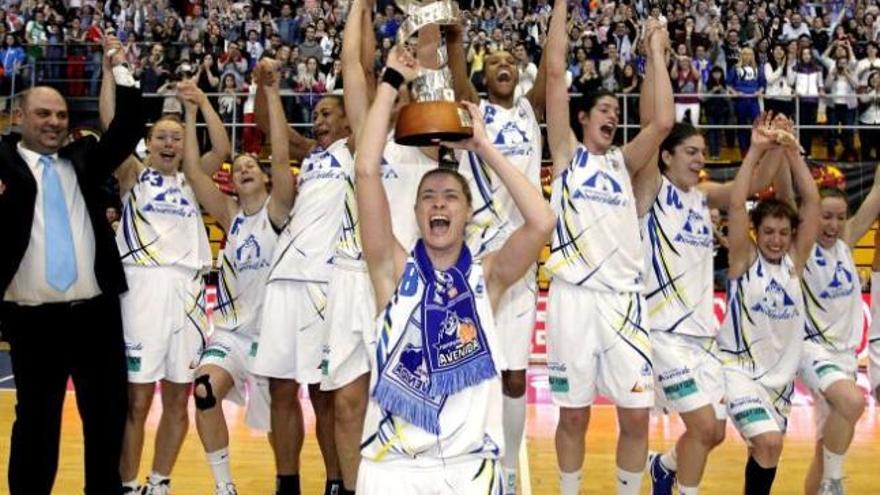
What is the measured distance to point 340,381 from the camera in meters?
6.43

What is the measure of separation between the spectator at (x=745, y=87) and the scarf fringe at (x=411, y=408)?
38.9 feet

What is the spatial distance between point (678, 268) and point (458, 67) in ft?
5.42

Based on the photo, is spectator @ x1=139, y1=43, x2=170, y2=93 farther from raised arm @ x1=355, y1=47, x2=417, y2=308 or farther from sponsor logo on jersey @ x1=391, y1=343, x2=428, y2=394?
sponsor logo on jersey @ x1=391, y1=343, x2=428, y2=394

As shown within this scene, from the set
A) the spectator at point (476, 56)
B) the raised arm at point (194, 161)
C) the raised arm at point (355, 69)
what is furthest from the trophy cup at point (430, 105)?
the spectator at point (476, 56)

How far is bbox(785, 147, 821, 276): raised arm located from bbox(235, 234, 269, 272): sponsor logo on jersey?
3.18 meters

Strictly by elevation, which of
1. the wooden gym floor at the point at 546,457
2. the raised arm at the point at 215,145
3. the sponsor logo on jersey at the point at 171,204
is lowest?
the wooden gym floor at the point at 546,457

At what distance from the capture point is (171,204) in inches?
Result: 280

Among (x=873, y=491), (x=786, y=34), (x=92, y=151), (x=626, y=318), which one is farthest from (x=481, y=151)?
(x=786, y=34)

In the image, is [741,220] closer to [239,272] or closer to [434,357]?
[434,357]

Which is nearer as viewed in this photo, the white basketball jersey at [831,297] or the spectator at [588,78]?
the white basketball jersey at [831,297]

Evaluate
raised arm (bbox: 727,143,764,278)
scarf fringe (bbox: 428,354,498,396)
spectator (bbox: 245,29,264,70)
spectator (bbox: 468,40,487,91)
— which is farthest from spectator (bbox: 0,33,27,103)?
scarf fringe (bbox: 428,354,498,396)

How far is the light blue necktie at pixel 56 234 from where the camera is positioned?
635cm

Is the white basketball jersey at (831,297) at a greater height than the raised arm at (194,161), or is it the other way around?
the raised arm at (194,161)

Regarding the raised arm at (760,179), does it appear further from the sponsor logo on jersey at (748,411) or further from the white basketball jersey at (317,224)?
the white basketball jersey at (317,224)
